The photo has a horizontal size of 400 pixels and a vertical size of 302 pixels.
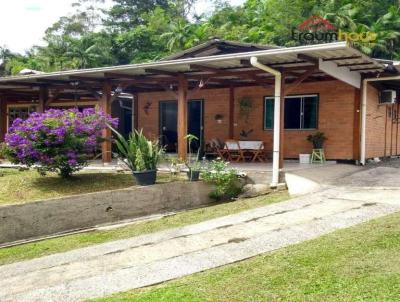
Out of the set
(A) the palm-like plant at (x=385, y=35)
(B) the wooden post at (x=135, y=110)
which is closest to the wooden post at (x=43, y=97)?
(B) the wooden post at (x=135, y=110)

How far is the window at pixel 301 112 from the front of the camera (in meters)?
12.8

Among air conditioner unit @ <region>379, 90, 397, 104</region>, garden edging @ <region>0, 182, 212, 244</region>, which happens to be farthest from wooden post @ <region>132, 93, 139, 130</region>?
air conditioner unit @ <region>379, 90, 397, 104</region>

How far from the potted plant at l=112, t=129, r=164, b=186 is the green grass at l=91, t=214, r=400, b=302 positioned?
175 inches

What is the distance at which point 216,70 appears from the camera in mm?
10758

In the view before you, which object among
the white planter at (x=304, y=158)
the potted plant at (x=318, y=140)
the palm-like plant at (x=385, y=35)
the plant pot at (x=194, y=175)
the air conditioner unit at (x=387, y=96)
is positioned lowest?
the plant pot at (x=194, y=175)

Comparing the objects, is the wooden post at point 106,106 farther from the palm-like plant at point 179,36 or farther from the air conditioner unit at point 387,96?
the palm-like plant at point 179,36

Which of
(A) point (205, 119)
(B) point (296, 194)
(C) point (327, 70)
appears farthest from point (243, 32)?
(B) point (296, 194)

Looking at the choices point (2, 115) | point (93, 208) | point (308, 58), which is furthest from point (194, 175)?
point (2, 115)

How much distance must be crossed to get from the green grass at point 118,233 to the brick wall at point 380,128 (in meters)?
5.44

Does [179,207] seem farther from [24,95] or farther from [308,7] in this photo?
[308,7]

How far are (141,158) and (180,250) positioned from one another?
383 cm

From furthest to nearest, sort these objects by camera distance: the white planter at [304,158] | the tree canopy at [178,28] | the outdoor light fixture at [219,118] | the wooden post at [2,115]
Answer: the tree canopy at [178,28]
the wooden post at [2,115]
the outdoor light fixture at [219,118]
the white planter at [304,158]

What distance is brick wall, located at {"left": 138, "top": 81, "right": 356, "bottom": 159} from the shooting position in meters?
12.3

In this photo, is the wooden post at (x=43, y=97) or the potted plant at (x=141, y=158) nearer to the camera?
the potted plant at (x=141, y=158)
